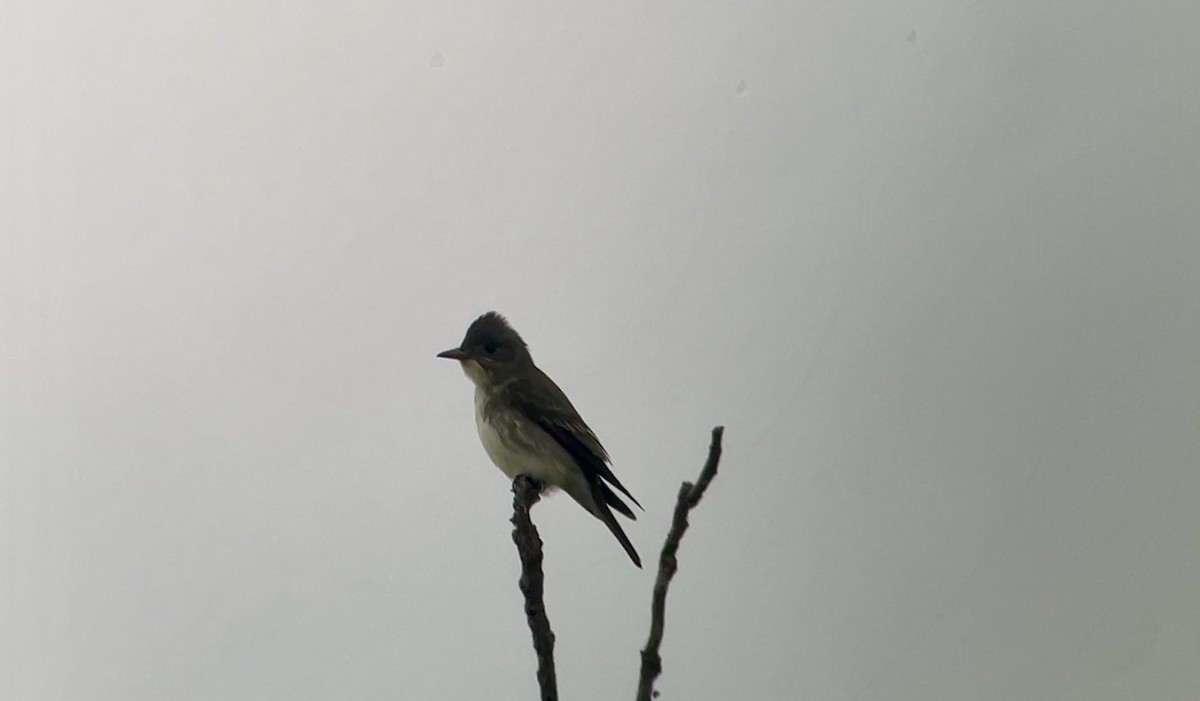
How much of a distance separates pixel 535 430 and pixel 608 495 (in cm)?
28

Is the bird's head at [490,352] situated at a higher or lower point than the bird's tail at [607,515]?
higher

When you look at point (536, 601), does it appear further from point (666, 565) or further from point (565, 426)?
point (565, 426)

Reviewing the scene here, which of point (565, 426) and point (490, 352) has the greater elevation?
point (490, 352)

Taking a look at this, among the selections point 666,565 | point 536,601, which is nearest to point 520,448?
point 536,601

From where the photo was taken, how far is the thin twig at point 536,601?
2057mm

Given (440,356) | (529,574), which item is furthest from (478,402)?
(529,574)

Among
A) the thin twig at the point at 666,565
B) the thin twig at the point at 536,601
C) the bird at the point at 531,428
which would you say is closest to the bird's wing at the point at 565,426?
the bird at the point at 531,428

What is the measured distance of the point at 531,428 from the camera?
3182 millimetres

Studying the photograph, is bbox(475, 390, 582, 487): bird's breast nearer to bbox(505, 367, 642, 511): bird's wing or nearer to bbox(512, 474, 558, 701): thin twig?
bbox(505, 367, 642, 511): bird's wing

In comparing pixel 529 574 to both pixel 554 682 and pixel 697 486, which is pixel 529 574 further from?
pixel 697 486

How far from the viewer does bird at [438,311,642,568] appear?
10.2ft

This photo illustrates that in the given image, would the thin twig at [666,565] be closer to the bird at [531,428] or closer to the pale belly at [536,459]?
the bird at [531,428]

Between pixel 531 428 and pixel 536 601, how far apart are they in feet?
3.57

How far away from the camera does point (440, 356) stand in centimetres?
326
